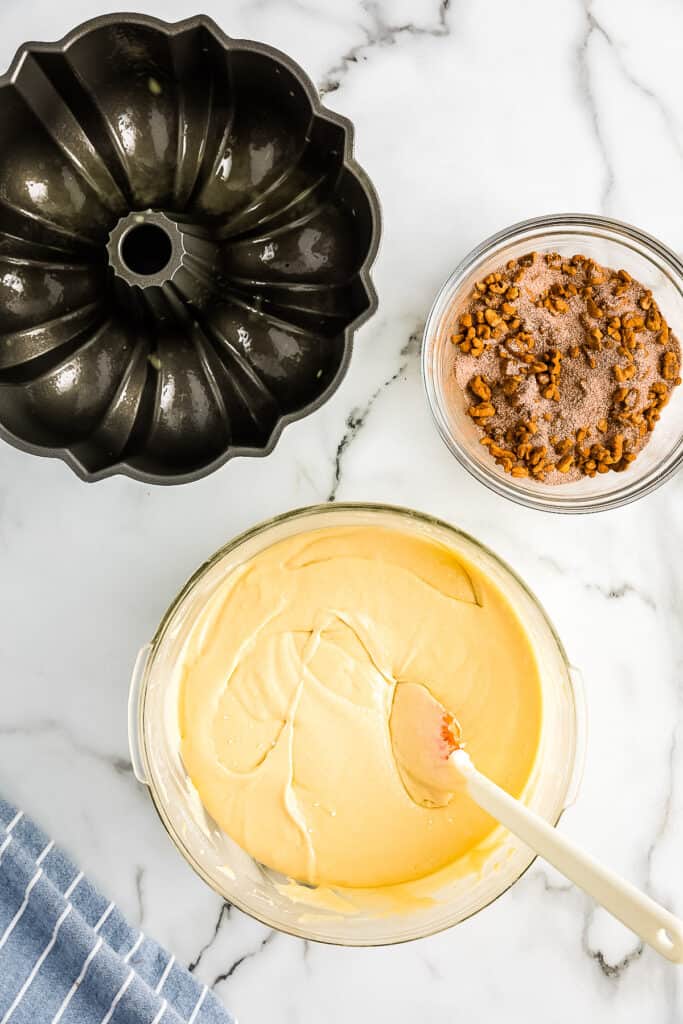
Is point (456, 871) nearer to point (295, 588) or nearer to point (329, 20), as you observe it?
point (295, 588)

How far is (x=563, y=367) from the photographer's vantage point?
43.9 inches

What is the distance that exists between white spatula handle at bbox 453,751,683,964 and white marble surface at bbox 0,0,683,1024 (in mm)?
291

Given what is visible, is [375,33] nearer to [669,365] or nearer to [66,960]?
[669,365]

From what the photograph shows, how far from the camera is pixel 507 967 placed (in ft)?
3.88

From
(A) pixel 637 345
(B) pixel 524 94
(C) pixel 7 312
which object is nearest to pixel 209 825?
(C) pixel 7 312

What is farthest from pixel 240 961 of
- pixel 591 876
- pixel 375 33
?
pixel 375 33

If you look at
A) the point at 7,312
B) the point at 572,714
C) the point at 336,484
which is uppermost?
the point at 7,312

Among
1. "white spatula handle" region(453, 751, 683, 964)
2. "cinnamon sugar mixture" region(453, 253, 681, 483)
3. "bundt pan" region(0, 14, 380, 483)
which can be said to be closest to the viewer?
"white spatula handle" region(453, 751, 683, 964)

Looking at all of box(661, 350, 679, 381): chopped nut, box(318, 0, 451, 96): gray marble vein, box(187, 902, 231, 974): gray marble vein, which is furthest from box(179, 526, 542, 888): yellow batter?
box(318, 0, 451, 96): gray marble vein

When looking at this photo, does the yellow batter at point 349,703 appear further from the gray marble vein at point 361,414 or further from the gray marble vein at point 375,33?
the gray marble vein at point 375,33

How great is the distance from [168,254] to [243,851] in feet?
2.24

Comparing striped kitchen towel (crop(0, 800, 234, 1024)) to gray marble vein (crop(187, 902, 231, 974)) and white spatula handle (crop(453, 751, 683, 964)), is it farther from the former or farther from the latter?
white spatula handle (crop(453, 751, 683, 964))

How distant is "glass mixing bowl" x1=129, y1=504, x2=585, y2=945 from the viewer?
106 cm

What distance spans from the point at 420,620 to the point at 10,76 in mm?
705
